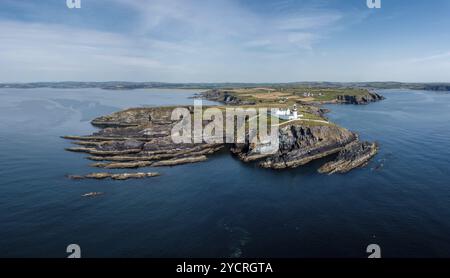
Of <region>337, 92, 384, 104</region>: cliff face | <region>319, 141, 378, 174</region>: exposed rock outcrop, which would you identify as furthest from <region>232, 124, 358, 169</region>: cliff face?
<region>337, 92, 384, 104</region>: cliff face

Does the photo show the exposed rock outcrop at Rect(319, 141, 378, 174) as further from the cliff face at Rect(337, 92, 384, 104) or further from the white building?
the cliff face at Rect(337, 92, 384, 104)

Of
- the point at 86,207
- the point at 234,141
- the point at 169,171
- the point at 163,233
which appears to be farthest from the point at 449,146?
the point at 86,207

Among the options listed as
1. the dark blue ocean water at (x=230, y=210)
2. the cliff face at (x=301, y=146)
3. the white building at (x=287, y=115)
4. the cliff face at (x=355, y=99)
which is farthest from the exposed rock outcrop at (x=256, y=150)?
the cliff face at (x=355, y=99)

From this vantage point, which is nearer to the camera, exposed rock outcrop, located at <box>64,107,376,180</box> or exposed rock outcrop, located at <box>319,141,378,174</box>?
exposed rock outcrop, located at <box>319,141,378,174</box>

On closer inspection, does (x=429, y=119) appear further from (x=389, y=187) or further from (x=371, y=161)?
(x=389, y=187)

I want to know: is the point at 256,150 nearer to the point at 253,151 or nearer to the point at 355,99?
the point at 253,151

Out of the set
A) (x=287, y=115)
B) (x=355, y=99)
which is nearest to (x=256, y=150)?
(x=287, y=115)

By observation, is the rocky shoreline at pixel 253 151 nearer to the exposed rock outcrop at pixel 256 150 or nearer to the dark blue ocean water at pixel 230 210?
the exposed rock outcrop at pixel 256 150
